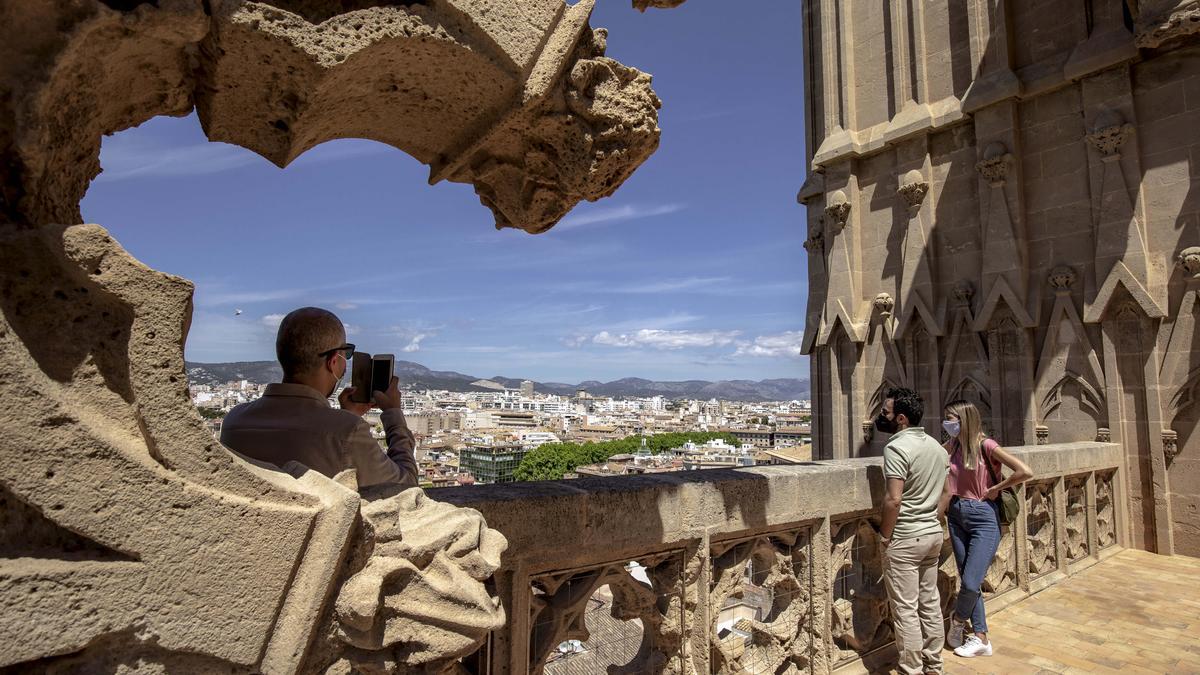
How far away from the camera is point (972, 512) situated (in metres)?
3.87

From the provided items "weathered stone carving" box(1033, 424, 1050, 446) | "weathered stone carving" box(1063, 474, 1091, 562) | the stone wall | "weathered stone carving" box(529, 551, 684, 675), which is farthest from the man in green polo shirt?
Result: "weathered stone carving" box(1033, 424, 1050, 446)

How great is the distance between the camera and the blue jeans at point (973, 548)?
377cm

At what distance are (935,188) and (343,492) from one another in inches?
379

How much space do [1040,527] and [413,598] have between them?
570 centimetres

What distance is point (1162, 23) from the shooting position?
6.53 meters

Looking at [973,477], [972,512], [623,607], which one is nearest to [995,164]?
[973,477]

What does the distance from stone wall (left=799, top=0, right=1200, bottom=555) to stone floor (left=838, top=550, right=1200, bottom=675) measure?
1.88 m

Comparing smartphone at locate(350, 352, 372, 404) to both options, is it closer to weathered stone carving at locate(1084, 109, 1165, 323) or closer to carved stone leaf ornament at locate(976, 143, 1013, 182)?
weathered stone carving at locate(1084, 109, 1165, 323)

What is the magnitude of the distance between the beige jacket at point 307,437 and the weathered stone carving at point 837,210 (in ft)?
31.9

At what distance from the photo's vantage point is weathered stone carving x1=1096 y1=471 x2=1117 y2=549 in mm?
6289

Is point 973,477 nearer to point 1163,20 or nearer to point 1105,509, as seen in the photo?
point 1105,509

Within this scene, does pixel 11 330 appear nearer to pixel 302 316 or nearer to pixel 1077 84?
pixel 302 316

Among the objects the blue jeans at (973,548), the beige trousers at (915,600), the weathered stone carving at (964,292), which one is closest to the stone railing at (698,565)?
the blue jeans at (973,548)

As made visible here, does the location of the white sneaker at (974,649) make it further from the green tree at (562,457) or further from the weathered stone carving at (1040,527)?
the green tree at (562,457)
